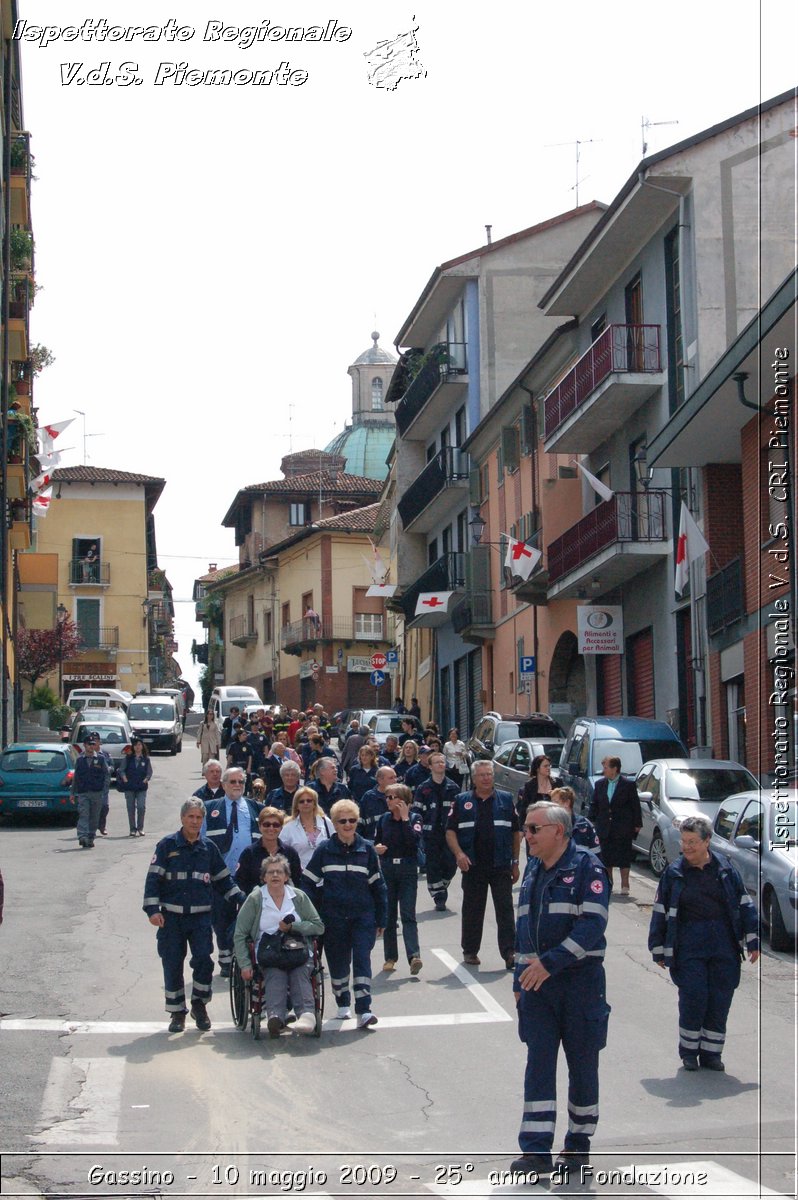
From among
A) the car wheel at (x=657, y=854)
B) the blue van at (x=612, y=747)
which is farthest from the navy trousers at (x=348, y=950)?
the blue van at (x=612, y=747)

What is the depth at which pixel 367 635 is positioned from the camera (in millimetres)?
75688

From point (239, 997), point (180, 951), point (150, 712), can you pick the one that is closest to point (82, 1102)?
point (180, 951)

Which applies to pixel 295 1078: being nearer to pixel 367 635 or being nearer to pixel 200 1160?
pixel 200 1160

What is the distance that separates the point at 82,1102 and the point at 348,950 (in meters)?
3.16

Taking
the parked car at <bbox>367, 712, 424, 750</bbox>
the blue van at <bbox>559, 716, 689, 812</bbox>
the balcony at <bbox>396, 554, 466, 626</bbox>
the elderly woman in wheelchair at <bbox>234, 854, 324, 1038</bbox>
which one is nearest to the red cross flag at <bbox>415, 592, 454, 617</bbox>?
the balcony at <bbox>396, 554, 466, 626</bbox>

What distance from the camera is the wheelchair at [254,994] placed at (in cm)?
1170

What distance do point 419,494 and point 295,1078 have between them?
40.5 m

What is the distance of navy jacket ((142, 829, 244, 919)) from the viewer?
12102 millimetres

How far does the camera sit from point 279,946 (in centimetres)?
1161

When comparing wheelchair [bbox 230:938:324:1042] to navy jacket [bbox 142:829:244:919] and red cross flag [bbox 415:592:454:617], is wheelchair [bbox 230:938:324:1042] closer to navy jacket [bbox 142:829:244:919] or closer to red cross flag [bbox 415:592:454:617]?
navy jacket [bbox 142:829:244:919]

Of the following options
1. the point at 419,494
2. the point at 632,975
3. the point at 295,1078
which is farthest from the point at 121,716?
the point at 295,1078

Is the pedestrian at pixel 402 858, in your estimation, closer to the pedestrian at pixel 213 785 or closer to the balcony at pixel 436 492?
the pedestrian at pixel 213 785

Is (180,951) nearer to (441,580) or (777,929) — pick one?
(777,929)

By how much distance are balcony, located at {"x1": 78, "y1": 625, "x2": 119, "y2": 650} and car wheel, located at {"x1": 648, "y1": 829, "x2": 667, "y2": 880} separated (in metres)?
58.4
